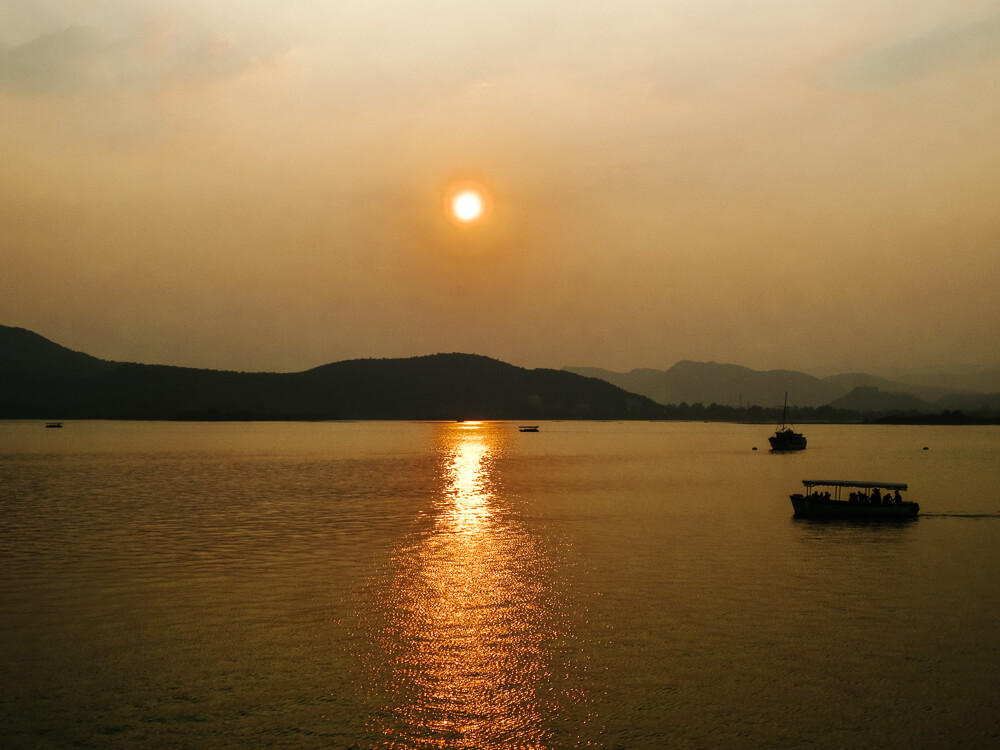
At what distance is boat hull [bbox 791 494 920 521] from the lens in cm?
6669

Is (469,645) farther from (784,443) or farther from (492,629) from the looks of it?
(784,443)

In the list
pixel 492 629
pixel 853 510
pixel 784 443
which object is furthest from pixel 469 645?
pixel 784 443

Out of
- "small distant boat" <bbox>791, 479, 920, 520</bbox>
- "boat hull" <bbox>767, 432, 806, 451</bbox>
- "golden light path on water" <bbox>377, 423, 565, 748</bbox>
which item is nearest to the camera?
"golden light path on water" <bbox>377, 423, 565, 748</bbox>

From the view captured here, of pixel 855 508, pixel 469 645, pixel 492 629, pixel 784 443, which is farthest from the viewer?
pixel 784 443

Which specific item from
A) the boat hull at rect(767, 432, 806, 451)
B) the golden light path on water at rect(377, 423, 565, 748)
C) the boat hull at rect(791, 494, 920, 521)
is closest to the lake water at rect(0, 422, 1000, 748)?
the golden light path on water at rect(377, 423, 565, 748)

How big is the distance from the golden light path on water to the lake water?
0.37 feet

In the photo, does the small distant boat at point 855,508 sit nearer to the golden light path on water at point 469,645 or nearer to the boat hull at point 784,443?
the golden light path on water at point 469,645

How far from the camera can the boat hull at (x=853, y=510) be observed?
66688mm

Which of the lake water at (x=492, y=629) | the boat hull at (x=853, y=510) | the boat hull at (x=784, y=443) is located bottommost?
the lake water at (x=492, y=629)

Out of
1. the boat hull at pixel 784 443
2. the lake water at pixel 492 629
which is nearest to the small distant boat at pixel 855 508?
the lake water at pixel 492 629

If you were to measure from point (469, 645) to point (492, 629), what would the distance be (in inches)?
96.6

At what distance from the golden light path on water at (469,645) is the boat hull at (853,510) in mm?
27341

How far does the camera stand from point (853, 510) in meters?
67.5

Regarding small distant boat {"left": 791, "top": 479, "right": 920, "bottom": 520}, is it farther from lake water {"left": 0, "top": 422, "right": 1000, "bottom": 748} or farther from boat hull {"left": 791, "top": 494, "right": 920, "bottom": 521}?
lake water {"left": 0, "top": 422, "right": 1000, "bottom": 748}
